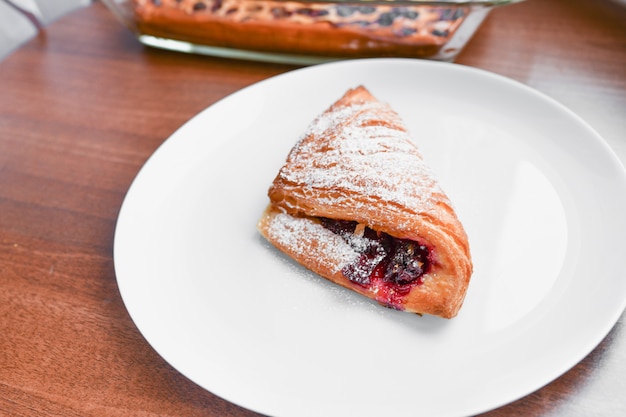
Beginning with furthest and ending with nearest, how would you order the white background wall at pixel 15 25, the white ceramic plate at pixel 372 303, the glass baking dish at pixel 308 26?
1. the white background wall at pixel 15 25
2. the glass baking dish at pixel 308 26
3. the white ceramic plate at pixel 372 303

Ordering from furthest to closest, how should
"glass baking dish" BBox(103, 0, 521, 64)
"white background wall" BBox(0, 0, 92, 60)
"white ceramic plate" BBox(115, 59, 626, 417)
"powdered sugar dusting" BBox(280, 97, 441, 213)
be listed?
"white background wall" BBox(0, 0, 92, 60) < "glass baking dish" BBox(103, 0, 521, 64) < "powdered sugar dusting" BBox(280, 97, 441, 213) < "white ceramic plate" BBox(115, 59, 626, 417)

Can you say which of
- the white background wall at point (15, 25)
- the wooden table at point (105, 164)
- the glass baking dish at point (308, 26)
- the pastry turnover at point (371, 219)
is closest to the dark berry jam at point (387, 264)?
the pastry turnover at point (371, 219)

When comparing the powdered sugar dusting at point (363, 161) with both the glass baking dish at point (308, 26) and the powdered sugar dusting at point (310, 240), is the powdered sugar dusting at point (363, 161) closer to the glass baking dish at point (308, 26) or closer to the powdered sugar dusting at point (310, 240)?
the powdered sugar dusting at point (310, 240)

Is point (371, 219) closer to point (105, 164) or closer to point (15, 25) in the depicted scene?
point (105, 164)

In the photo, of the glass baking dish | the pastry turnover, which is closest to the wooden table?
the glass baking dish

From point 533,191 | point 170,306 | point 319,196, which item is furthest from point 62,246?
point 533,191

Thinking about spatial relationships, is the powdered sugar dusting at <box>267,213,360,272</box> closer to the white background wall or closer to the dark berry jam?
the dark berry jam

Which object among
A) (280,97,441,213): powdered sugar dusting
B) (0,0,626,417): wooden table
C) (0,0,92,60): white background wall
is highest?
(280,97,441,213): powdered sugar dusting

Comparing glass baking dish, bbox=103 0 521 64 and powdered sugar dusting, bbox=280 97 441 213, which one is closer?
powdered sugar dusting, bbox=280 97 441 213
